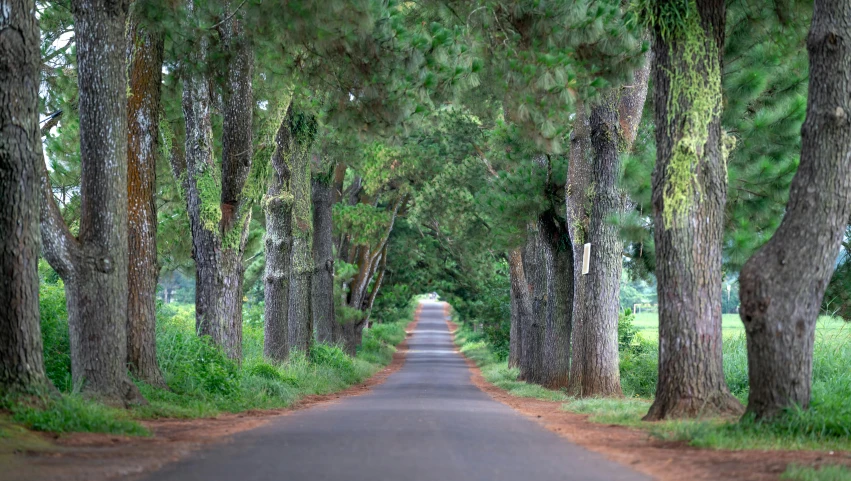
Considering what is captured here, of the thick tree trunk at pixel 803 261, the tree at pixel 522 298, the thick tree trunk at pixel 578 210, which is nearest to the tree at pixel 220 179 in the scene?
the thick tree trunk at pixel 578 210

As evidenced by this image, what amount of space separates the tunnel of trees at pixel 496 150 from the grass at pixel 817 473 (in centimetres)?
251

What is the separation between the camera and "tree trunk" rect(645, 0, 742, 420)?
11477mm

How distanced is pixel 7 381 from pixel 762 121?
38.1 ft

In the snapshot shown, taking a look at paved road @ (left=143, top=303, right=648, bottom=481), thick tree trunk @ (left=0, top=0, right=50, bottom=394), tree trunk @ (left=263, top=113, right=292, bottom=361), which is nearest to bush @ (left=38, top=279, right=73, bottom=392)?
thick tree trunk @ (left=0, top=0, right=50, bottom=394)

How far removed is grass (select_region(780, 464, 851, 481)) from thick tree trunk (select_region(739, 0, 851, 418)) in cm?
244

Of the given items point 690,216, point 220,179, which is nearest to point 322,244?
point 220,179

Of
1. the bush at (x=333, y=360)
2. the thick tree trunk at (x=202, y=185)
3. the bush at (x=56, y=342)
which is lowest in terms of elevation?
the bush at (x=333, y=360)

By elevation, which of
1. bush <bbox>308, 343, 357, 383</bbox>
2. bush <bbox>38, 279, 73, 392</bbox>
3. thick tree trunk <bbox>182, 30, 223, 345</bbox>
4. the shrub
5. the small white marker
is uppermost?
thick tree trunk <bbox>182, 30, 223, 345</bbox>

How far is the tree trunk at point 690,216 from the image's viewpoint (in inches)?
452

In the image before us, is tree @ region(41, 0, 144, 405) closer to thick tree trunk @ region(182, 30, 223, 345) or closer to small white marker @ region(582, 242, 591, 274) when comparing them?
thick tree trunk @ region(182, 30, 223, 345)

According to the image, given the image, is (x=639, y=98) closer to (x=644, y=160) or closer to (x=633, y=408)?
(x=644, y=160)

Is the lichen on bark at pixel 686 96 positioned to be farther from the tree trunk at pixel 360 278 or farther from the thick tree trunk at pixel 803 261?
the tree trunk at pixel 360 278

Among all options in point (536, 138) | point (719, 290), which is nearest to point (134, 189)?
point (536, 138)

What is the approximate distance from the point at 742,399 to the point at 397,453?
32.0ft
